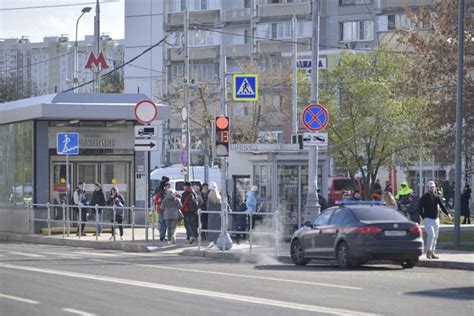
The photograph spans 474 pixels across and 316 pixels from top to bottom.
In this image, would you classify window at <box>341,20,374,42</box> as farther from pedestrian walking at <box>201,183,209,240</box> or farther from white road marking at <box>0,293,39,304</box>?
white road marking at <box>0,293,39,304</box>

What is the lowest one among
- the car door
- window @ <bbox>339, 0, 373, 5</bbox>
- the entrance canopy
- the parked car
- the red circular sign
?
the car door

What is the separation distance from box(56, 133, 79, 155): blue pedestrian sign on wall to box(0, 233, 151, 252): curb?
9.35ft

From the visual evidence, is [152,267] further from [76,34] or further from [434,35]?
[76,34]

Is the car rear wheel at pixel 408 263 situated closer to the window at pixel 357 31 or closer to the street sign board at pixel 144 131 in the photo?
the street sign board at pixel 144 131

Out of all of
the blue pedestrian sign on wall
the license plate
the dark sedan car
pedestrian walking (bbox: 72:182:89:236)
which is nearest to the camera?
the dark sedan car

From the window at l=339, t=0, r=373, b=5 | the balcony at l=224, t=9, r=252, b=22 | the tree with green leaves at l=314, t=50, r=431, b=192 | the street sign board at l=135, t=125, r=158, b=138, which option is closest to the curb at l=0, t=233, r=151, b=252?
the street sign board at l=135, t=125, r=158, b=138

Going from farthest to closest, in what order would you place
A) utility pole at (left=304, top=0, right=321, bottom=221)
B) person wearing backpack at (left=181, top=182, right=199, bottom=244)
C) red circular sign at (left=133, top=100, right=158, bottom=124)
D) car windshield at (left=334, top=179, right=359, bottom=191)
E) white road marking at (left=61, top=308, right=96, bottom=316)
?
car windshield at (left=334, top=179, right=359, bottom=191) < person wearing backpack at (left=181, top=182, right=199, bottom=244) < red circular sign at (left=133, top=100, right=158, bottom=124) < utility pole at (left=304, top=0, right=321, bottom=221) < white road marking at (left=61, top=308, right=96, bottom=316)

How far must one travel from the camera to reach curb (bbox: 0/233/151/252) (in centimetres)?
3122

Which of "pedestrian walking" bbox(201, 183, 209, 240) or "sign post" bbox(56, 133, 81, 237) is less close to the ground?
"sign post" bbox(56, 133, 81, 237)

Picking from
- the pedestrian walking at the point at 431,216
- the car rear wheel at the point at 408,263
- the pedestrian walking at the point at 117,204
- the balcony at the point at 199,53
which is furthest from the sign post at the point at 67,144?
the balcony at the point at 199,53

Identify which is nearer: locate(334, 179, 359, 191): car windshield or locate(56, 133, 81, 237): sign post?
locate(56, 133, 81, 237): sign post

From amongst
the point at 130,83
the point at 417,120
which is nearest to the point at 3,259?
the point at 417,120

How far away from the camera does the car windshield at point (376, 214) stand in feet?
79.3

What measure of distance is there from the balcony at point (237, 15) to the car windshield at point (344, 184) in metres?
34.1
